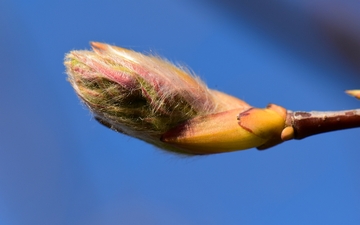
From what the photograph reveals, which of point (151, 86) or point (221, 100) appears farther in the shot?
point (221, 100)

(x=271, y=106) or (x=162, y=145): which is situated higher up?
(x=271, y=106)

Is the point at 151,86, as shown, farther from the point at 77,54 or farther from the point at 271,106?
the point at 271,106

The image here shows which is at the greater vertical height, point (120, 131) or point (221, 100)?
point (221, 100)

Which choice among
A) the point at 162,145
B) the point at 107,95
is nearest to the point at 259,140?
the point at 162,145

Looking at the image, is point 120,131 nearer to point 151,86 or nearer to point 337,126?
point 151,86

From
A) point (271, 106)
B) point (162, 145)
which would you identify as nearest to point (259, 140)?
point (271, 106)

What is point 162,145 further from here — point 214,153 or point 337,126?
point 337,126
